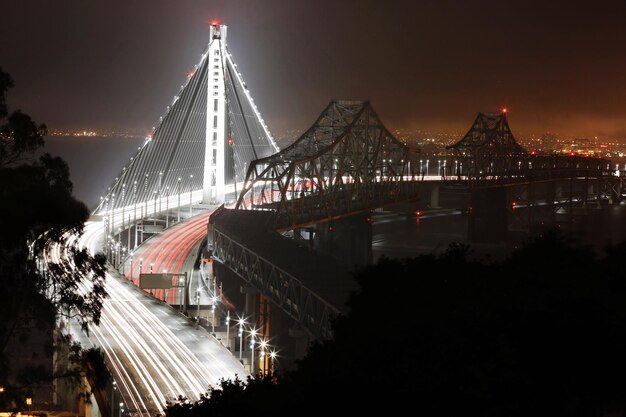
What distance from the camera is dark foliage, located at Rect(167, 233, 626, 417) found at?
34.7 ft

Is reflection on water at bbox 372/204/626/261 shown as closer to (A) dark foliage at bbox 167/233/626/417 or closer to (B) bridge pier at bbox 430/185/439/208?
(B) bridge pier at bbox 430/185/439/208

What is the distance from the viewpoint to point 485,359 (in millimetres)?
11141

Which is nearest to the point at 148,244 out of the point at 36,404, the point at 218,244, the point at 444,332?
the point at 218,244

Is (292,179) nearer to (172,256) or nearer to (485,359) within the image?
(172,256)

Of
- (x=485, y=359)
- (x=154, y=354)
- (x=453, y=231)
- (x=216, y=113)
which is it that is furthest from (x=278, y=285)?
(x=453, y=231)

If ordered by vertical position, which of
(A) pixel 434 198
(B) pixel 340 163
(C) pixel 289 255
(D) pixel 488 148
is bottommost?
(C) pixel 289 255

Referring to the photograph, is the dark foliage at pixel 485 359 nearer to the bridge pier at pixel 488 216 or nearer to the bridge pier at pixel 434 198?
the bridge pier at pixel 488 216

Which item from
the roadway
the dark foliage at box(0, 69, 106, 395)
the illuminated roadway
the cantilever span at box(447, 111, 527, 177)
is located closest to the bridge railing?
the roadway

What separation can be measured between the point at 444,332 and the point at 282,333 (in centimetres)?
2095

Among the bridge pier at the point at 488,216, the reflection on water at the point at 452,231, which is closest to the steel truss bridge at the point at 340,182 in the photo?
the bridge pier at the point at 488,216

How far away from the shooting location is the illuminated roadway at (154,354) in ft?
69.9

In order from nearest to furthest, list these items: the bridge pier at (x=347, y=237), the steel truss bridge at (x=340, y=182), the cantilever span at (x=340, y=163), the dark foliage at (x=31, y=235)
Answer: the dark foliage at (x=31, y=235) < the steel truss bridge at (x=340, y=182) < the cantilever span at (x=340, y=163) < the bridge pier at (x=347, y=237)

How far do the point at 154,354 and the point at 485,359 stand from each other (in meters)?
14.5

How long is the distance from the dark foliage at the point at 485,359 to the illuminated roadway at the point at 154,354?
7353 millimetres
